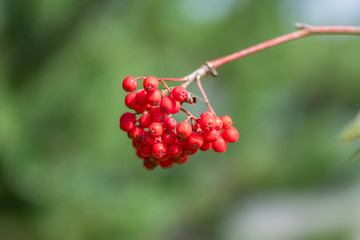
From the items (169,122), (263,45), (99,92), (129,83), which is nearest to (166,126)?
(169,122)

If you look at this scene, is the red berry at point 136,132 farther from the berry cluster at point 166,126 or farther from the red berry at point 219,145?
the red berry at point 219,145

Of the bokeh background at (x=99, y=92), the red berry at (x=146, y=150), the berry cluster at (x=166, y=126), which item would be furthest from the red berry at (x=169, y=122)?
the bokeh background at (x=99, y=92)

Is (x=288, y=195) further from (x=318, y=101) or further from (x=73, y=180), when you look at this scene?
(x=73, y=180)

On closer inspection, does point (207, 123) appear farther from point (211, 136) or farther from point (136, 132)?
point (136, 132)

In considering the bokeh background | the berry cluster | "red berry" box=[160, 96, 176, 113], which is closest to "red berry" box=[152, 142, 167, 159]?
the berry cluster

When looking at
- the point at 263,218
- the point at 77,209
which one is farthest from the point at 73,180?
the point at 263,218

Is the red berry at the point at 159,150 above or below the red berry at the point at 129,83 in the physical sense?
below
